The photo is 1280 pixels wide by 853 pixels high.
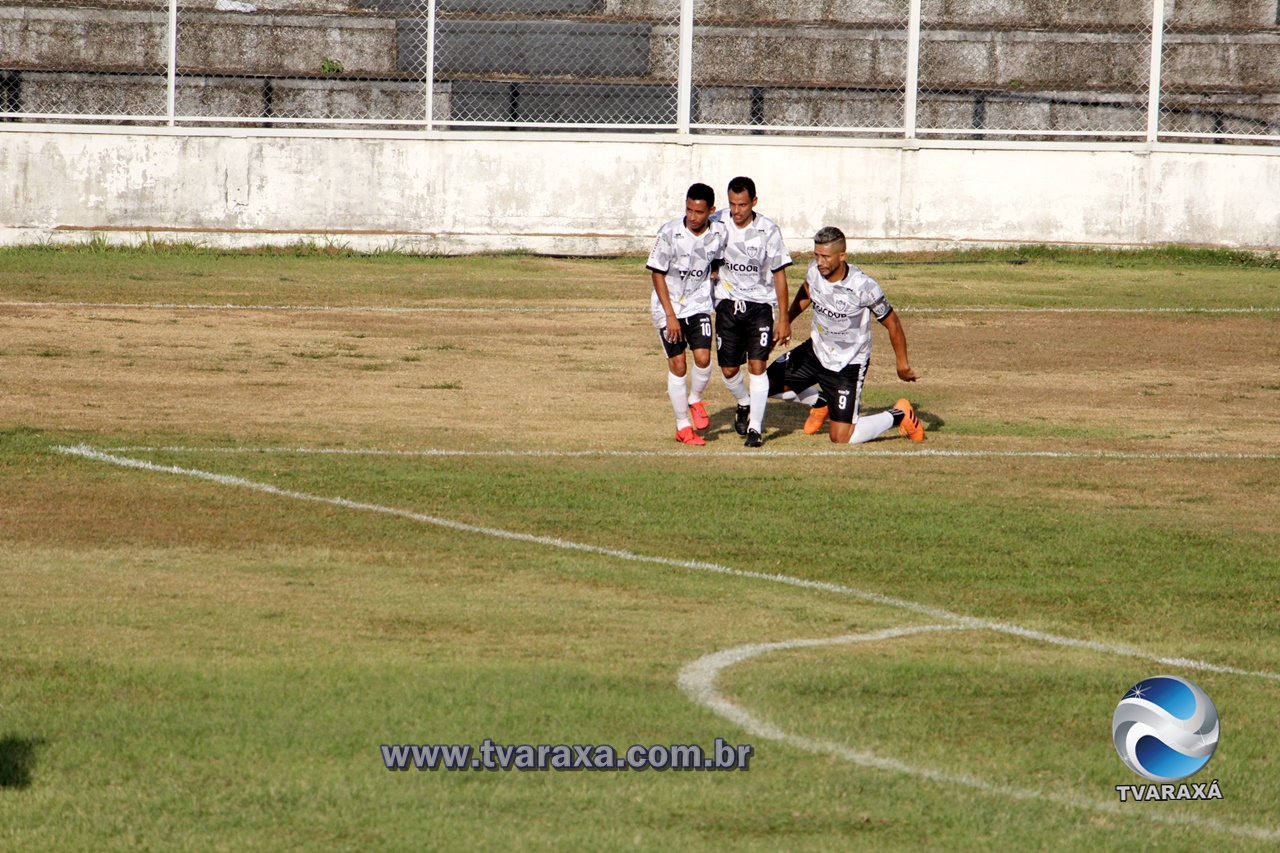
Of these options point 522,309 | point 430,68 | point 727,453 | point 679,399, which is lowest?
point 727,453

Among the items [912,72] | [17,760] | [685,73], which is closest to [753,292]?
[17,760]

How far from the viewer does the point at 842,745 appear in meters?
5.62

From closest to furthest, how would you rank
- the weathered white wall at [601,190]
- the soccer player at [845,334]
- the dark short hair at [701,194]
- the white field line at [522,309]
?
the dark short hair at [701,194] → the soccer player at [845,334] → the white field line at [522,309] → the weathered white wall at [601,190]

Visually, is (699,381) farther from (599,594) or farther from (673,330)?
(599,594)

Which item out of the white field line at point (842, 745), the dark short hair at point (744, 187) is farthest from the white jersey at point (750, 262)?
the white field line at point (842, 745)

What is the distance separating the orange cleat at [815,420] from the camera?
39.7ft

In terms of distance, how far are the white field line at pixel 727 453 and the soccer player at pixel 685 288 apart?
527 mm

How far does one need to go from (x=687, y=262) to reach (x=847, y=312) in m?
1.23

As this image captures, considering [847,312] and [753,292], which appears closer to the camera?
[753,292]

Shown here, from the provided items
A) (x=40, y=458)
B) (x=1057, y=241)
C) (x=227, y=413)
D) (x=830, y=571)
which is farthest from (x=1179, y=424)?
(x=1057, y=241)

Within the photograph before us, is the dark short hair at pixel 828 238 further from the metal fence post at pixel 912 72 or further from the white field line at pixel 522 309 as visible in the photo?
the metal fence post at pixel 912 72

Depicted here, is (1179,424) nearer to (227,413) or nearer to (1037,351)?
(1037,351)

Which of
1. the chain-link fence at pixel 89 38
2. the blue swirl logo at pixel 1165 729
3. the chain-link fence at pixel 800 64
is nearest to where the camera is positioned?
the blue swirl logo at pixel 1165 729

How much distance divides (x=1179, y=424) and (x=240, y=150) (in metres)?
14.1
